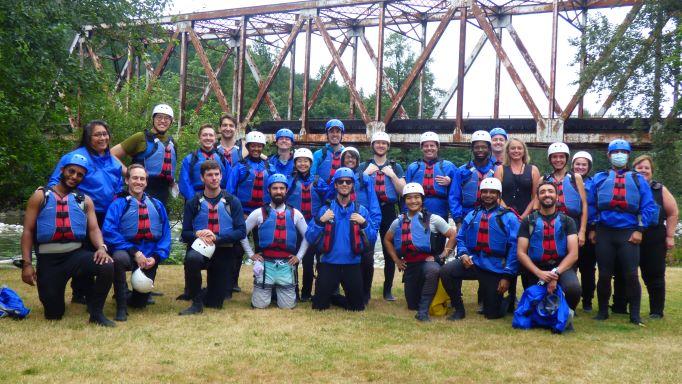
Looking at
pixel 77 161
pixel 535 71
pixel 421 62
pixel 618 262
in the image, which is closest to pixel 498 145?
pixel 618 262

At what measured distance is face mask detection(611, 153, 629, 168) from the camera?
709 cm

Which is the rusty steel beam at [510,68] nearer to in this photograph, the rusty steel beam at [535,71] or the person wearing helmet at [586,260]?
the rusty steel beam at [535,71]

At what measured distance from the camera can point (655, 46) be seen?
15.0 meters

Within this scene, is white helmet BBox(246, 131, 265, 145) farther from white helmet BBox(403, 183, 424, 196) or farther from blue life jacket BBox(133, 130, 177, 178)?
white helmet BBox(403, 183, 424, 196)

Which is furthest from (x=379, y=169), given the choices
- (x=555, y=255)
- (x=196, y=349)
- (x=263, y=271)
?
(x=196, y=349)

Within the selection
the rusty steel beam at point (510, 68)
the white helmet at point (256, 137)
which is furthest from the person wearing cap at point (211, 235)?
the rusty steel beam at point (510, 68)

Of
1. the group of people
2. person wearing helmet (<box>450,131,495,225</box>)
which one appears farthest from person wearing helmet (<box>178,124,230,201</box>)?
person wearing helmet (<box>450,131,495,225</box>)

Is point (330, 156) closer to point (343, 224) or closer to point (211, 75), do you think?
point (343, 224)

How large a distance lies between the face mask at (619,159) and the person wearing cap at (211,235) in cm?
402

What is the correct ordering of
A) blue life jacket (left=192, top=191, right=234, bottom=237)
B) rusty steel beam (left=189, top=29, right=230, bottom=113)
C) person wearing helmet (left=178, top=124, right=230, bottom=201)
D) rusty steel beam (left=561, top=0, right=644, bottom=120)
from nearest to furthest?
blue life jacket (left=192, top=191, right=234, bottom=237) < person wearing helmet (left=178, top=124, right=230, bottom=201) < rusty steel beam (left=561, top=0, right=644, bottom=120) < rusty steel beam (left=189, top=29, right=230, bottom=113)

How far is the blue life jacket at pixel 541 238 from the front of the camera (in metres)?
6.56

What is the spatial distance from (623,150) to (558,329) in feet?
7.14

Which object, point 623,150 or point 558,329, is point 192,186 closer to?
point 558,329

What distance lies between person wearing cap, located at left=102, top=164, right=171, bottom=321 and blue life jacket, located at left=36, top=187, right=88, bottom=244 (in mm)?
370
